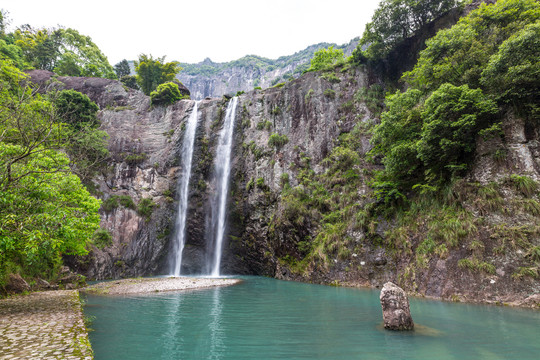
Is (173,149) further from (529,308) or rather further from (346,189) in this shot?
(529,308)

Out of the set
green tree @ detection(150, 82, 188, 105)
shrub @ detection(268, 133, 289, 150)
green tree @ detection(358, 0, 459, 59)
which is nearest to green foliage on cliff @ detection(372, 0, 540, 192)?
green tree @ detection(358, 0, 459, 59)

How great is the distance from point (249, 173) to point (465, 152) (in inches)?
686

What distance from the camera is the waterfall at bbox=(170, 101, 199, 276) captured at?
25.4 metres

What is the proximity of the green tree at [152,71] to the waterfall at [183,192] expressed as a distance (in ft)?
43.2

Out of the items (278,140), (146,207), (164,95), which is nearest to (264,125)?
(278,140)

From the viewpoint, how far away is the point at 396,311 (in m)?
6.55

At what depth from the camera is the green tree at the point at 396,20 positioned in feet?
75.3

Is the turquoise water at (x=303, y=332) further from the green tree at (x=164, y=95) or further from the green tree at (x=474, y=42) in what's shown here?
the green tree at (x=164, y=95)

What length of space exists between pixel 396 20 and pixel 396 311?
2632 centimetres

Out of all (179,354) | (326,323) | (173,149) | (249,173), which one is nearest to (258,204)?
(249,173)

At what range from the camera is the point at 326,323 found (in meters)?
7.32

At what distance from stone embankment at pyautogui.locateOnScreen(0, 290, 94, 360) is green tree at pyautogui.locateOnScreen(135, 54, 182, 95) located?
3685 cm

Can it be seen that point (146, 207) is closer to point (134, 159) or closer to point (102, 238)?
point (102, 238)

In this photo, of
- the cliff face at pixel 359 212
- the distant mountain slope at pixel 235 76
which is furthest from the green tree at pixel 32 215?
the distant mountain slope at pixel 235 76
